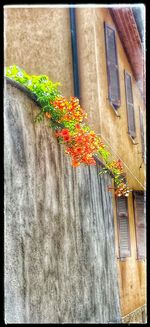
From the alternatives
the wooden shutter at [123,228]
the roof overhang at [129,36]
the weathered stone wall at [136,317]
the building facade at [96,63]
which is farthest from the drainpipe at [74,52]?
the weathered stone wall at [136,317]

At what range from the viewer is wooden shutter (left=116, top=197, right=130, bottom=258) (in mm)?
7688

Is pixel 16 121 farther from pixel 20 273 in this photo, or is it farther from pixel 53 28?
pixel 53 28

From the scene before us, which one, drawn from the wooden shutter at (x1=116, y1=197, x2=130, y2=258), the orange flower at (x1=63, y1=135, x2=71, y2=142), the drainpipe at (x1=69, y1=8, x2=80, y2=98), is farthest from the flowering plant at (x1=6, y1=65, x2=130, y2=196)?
the drainpipe at (x1=69, y1=8, x2=80, y2=98)

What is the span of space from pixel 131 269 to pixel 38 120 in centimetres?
328

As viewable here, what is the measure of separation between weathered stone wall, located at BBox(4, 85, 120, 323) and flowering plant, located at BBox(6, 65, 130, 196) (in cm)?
14

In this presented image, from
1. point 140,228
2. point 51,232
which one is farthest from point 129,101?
point 51,232

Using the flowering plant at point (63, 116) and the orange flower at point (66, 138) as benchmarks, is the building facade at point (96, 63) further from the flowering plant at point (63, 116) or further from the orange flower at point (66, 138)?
the orange flower at point (66, 138)

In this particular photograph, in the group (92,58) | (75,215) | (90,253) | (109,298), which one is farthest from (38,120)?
(92,58)

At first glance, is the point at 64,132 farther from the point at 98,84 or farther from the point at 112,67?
Answer: the point at 112,67

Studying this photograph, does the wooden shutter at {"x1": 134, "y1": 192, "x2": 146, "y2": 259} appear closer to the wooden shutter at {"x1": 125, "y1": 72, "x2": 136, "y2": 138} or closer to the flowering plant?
the wooden shutter at {"x1": 125, "y1": 72, "x2": 136, "y2": 138}

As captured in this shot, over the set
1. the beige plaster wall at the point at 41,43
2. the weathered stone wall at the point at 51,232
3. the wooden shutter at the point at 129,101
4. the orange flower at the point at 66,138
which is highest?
the beige plaster wall at the point at 41,43

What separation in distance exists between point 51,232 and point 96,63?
396 centimetres

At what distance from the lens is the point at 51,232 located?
553cm

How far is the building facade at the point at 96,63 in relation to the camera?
26.7 ft
